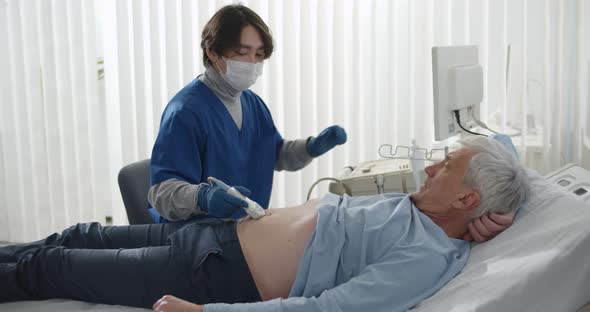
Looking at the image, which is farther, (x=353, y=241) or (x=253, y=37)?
(x=253, y=37)

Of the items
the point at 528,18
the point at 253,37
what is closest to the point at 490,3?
the point at 528,18

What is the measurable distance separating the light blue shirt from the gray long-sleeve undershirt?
377 millimetres

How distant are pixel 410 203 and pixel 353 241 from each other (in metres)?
0.22

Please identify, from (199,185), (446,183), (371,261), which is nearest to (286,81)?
(199,185)

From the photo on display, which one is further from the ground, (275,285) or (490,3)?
(490,3)

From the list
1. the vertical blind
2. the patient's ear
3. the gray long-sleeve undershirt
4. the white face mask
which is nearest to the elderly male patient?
the patient's ear

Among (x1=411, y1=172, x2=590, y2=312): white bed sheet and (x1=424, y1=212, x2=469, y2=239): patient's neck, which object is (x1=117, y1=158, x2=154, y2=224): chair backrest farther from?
(x1=411, y1=172, x2=590, y2=312): white bed sheet

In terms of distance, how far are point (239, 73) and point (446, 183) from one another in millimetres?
779

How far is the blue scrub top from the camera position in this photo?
1.90 meters

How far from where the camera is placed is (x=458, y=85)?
2.06 metres

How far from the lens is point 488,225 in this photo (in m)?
1.55

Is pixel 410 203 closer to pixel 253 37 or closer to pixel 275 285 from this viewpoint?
pixel 275 285

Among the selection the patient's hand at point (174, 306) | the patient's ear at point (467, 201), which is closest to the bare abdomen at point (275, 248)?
the patient's hand at point (174, 306)

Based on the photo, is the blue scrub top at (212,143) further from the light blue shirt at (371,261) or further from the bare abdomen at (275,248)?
the light blue shirt at (371,261)
